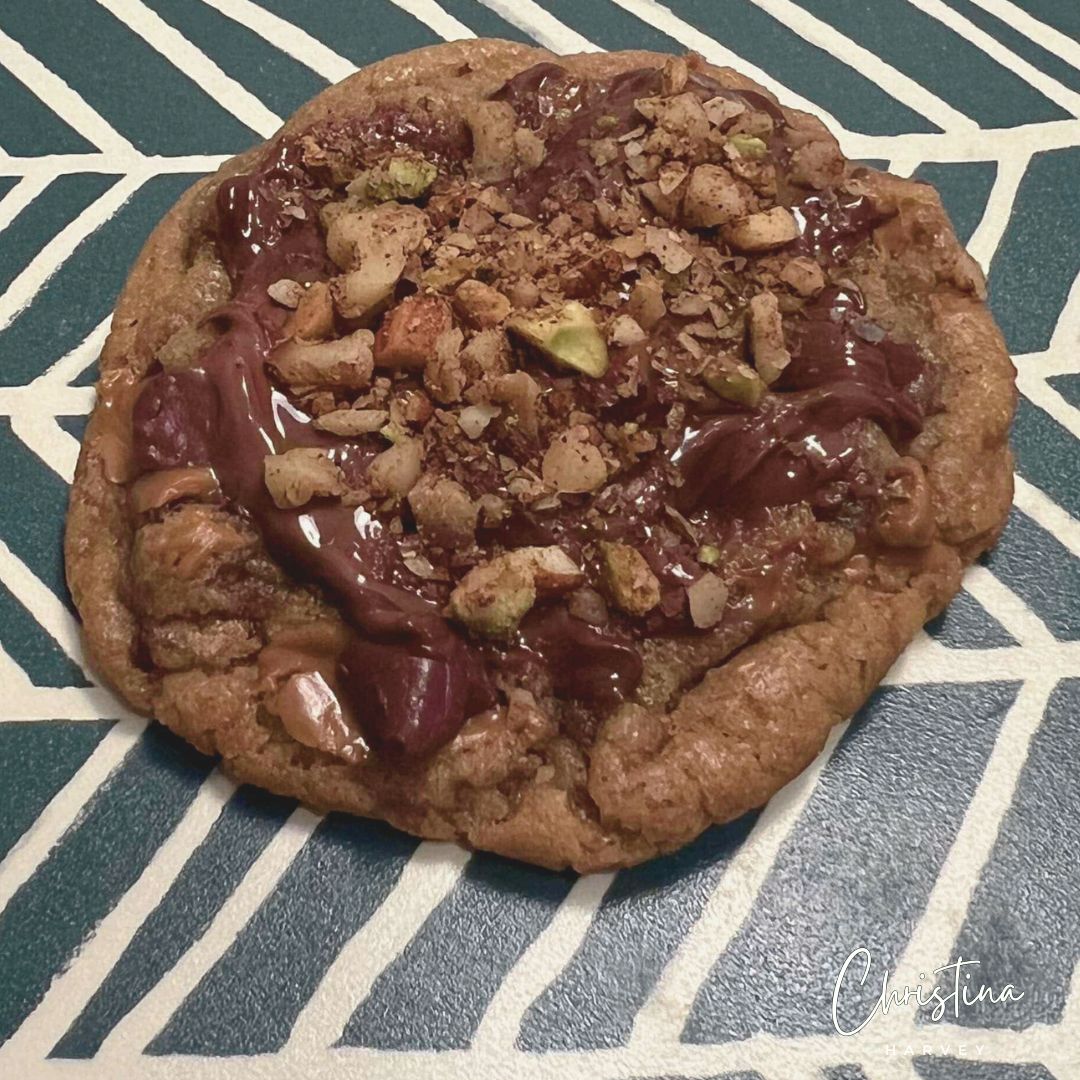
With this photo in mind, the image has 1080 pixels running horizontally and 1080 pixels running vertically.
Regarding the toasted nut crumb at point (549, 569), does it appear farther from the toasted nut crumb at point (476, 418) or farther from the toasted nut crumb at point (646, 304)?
the toasted nut crumb at point (646, 304)

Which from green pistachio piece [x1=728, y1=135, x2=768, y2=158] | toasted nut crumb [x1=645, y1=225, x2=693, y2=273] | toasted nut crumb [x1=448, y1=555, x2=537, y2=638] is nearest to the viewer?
toasted nut crumb [x1=448, y1=555, x2=537, y2=638]

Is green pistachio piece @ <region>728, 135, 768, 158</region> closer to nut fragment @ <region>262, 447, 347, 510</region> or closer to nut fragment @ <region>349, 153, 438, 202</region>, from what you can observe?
nut fragment @ <region>349, 153, 438, 202</region>

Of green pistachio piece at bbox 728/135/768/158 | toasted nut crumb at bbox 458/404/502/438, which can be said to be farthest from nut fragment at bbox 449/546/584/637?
green pistachio piece at bbox 728/135/768/158

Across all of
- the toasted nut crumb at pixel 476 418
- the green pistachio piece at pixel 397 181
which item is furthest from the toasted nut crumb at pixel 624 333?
the green pistachio piece at pixel 397 181

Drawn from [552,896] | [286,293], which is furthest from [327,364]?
[552,896]

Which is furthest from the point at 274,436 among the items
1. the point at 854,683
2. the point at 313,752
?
the point at 854,683

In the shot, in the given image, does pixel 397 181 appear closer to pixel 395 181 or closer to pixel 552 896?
pixel 395 181
